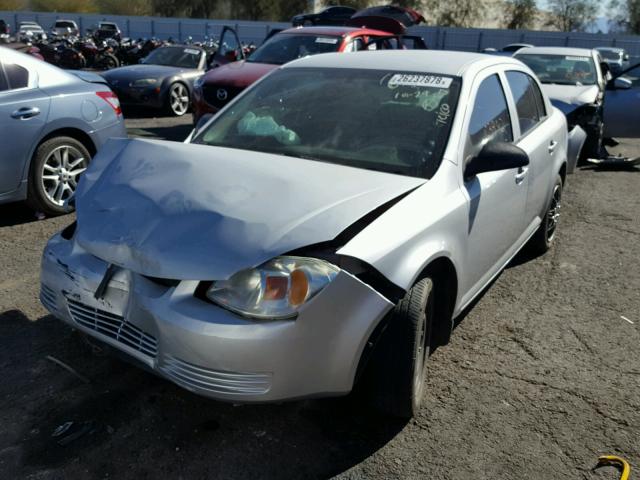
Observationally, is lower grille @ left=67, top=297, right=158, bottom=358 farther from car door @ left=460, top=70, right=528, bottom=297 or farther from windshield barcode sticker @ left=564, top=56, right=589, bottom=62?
windshield barcode sticker @ left=564, top=56, right=589, bottom=62

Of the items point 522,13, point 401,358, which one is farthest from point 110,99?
point 522,13

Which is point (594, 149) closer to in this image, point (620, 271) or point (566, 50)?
point (566, 50)

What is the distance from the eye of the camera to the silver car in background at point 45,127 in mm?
5141

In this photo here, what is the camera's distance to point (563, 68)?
9719 millimetres

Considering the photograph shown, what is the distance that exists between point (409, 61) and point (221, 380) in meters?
2.34

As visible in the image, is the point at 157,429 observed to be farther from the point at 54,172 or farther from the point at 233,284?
the point at 54,172

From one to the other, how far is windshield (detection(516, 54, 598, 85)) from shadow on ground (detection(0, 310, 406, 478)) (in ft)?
26.0

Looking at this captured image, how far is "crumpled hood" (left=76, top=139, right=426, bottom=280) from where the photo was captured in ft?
8.07

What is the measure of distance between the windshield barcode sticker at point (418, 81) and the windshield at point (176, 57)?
996 cm

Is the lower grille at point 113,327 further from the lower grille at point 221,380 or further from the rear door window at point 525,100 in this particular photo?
the rear door window at point 525,100

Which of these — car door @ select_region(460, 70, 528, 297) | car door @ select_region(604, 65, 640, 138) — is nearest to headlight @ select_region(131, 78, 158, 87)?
car door @ select_region(604, 65, 640, 138)

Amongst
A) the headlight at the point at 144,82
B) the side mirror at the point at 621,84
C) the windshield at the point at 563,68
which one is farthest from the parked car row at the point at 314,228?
the headlight at the point at 144,82

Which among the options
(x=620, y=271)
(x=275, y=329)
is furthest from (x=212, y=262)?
(x=620, y=271)

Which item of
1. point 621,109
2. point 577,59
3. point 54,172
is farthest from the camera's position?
point 577,59
